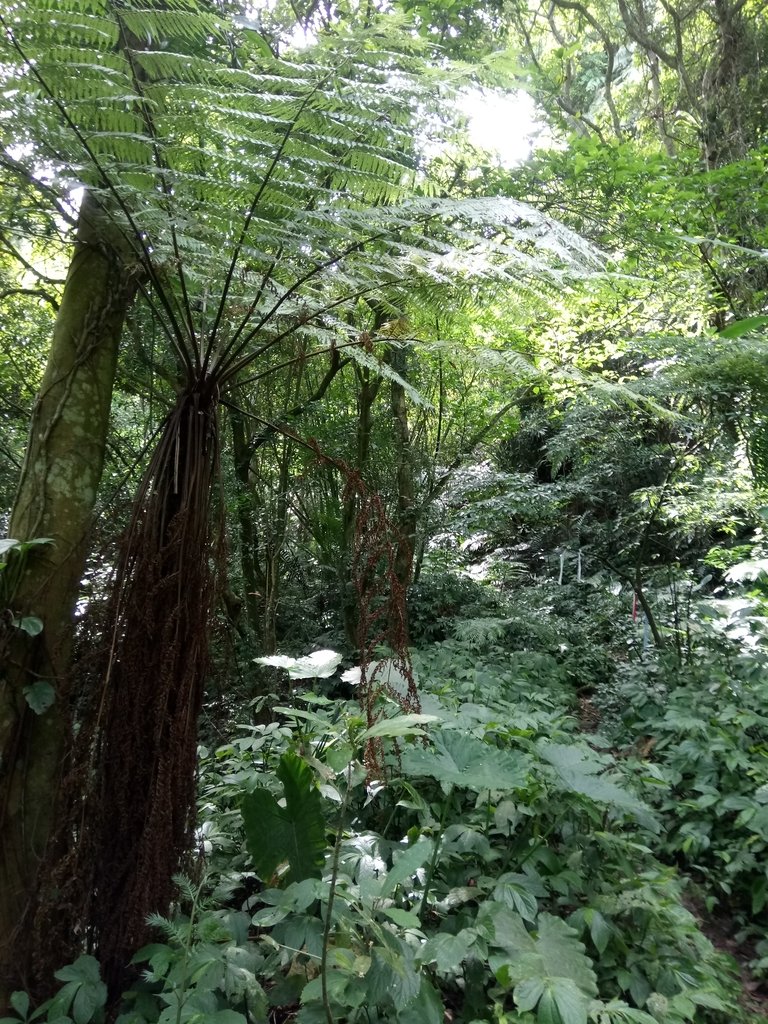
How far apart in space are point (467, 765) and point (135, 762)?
763 millimetres

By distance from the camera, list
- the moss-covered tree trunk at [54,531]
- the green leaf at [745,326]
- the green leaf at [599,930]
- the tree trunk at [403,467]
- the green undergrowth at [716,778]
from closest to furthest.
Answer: the green leaf at [745,326]
the moss-covered tree trunk at [54,531]
the green leaf at [599,930]
the green undergrowth at [716,778]
the tree trunk at [403,467]

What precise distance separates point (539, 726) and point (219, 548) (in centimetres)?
153

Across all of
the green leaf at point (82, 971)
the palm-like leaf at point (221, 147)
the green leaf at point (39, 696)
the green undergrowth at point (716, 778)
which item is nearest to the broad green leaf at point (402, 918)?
the green leaf at point (82, 971)

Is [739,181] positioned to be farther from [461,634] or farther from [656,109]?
[656,109]

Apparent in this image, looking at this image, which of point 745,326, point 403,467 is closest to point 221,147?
point 745,326

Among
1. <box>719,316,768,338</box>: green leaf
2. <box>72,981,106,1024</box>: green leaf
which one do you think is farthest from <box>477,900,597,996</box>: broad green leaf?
<box>719,316,768,338</box>: green leaf

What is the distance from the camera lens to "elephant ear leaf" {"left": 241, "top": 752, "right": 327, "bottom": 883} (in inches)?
54.0

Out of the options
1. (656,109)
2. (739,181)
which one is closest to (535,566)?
(739,181)

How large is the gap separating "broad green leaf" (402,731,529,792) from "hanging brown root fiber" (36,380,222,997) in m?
0.55

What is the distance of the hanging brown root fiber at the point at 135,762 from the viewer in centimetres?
129

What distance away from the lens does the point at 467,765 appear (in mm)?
1517

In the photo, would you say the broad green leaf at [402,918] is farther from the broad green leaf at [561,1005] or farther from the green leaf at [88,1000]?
the green leaf at [88,1000]

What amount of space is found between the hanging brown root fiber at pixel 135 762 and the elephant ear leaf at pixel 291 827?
159 millimetres

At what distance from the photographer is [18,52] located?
128cm
